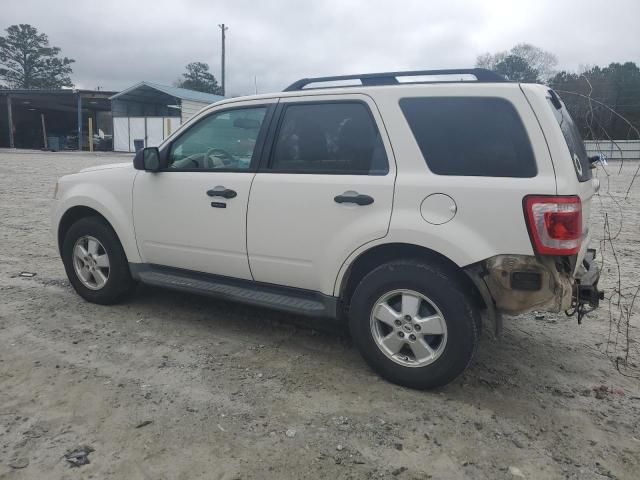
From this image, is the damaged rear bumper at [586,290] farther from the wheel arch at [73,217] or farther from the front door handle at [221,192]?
the wheel arch at [73,217]

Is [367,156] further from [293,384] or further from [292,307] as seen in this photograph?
[293,384]

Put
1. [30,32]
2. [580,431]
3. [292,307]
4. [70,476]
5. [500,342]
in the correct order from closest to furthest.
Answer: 1. [70,476]
2. [580,431]
3. [292,307]
4. [500,342]
5. [30,32]

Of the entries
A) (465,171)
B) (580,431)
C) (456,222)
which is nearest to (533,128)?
(465,171)

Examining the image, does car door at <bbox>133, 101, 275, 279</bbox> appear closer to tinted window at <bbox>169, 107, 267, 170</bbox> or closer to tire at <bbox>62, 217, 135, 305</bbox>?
tinted window at <bbox>169, 107, 267, 170</bbox>

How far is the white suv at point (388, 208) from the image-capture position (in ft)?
9.61

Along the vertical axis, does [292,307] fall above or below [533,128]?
below

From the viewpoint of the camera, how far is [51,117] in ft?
138

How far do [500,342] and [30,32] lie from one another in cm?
8154

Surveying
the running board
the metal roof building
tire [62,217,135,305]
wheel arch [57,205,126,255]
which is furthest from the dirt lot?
the metal roof building

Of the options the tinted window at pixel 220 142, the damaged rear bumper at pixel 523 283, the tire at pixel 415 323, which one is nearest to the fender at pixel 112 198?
the tinted window at pixel 220 142

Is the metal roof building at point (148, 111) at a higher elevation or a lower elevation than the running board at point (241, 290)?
higher

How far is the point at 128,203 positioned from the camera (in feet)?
14.4

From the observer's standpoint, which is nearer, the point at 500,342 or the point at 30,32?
the point at 500,342

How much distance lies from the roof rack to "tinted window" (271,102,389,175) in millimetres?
211
